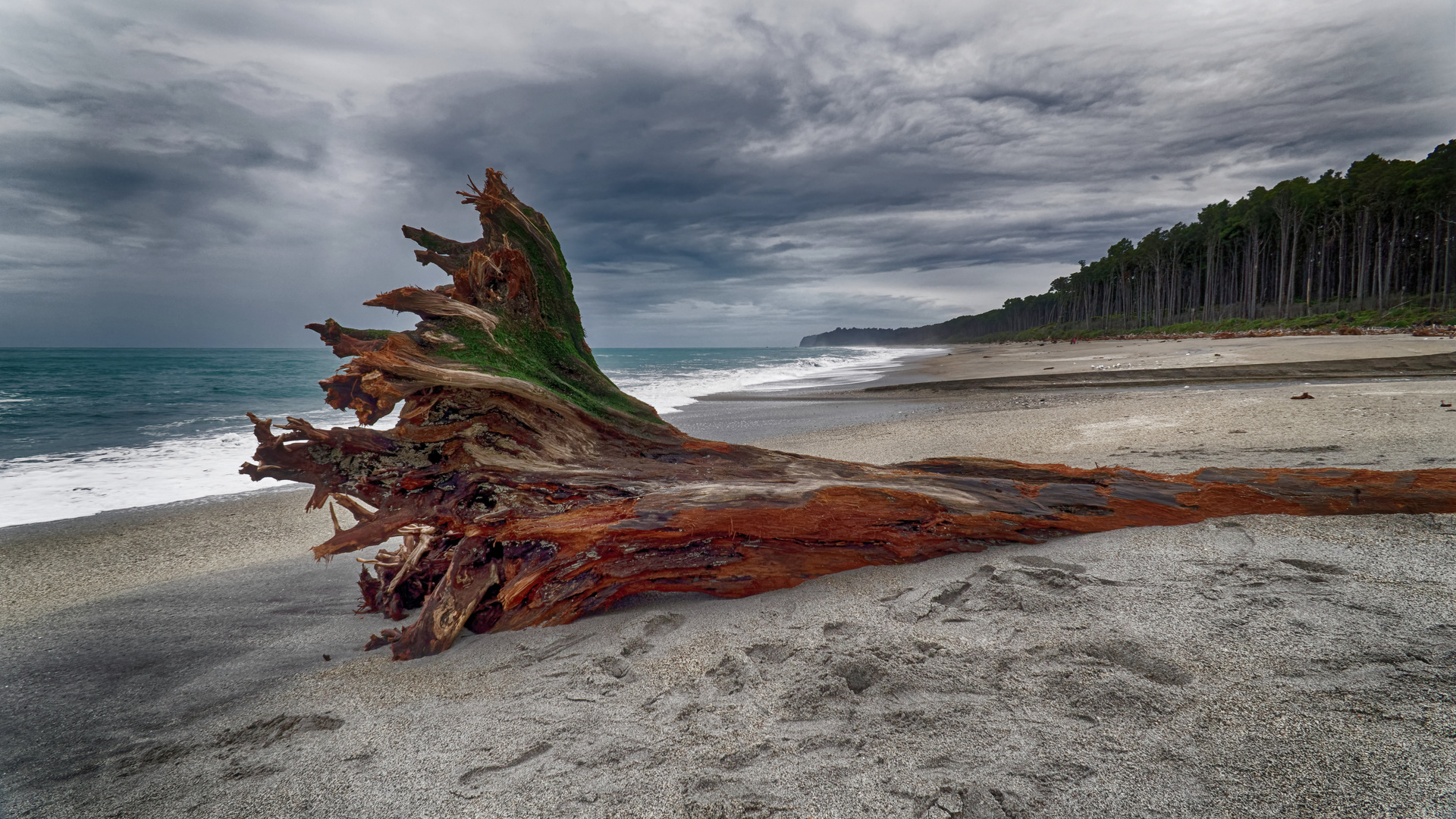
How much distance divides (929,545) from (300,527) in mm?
5744

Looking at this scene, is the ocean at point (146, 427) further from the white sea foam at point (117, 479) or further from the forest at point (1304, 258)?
the forest at point (1304, 258)

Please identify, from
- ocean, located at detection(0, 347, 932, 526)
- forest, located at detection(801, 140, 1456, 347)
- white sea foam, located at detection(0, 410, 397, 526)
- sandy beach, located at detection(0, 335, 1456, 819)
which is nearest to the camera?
sandy beach, located at detection(0, 335, 1456, 819)

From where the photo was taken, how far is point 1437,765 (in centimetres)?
152

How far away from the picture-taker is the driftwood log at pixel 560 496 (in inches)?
117

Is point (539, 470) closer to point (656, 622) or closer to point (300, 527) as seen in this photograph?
point (656, 622)

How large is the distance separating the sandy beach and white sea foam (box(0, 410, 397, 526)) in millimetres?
3590

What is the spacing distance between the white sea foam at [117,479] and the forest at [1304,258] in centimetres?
4710

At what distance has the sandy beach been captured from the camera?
1.66 metres

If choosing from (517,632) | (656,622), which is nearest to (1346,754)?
(656,622)

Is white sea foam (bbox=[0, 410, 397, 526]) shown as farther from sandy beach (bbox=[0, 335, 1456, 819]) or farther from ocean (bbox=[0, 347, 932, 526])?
sandy beach (bbox=[0, 335, 1456, 819])

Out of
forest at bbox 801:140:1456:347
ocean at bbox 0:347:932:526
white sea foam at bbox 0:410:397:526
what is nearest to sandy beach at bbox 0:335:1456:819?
white sea foam at bbox 0:410:397:526

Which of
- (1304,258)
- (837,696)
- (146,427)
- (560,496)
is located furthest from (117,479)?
(1304,258)

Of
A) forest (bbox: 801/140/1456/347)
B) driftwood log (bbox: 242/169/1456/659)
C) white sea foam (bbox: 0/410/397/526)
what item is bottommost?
white sea foam (bbox: 0/410/397/526)

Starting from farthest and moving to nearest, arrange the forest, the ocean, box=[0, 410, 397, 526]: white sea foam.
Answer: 1. the forest
2. the ocean
3. box=[0, 410, 397, 526]: white sea foam
